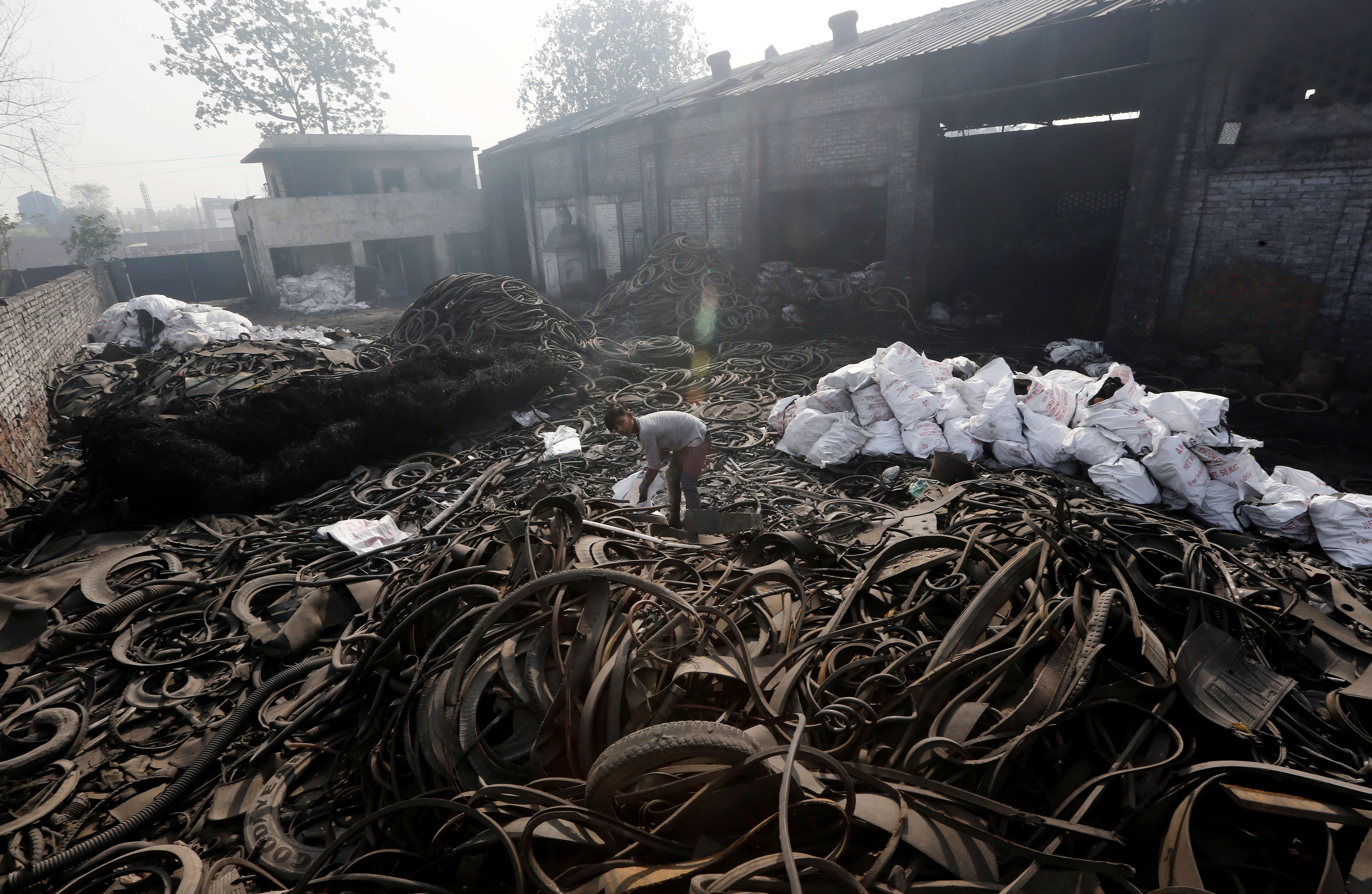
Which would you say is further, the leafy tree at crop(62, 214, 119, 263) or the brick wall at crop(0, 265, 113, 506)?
the leafy tree at crop(62, 214, 119, 263)

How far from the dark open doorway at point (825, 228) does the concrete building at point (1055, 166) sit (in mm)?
49

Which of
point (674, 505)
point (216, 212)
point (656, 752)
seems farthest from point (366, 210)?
point (216, 212)

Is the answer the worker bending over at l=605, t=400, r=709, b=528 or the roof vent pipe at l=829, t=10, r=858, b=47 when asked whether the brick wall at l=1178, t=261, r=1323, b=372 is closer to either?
the worker bending over at l=605, t=400, r=709, b=528

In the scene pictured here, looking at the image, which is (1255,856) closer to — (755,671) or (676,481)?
(755,671)

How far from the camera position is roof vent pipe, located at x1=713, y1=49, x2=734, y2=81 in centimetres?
1902

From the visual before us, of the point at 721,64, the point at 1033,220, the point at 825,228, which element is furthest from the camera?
the point at 721,64

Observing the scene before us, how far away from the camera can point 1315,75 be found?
7547mm

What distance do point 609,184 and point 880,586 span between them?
702 inches

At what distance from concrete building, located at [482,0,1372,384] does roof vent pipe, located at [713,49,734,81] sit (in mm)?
55

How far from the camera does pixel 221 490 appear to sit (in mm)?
6320

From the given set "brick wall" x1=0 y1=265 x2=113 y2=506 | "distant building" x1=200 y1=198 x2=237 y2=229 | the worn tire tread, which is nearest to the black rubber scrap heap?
the worn tire tread

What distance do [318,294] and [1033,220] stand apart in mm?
21502

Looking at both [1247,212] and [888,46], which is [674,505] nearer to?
[1247,212]

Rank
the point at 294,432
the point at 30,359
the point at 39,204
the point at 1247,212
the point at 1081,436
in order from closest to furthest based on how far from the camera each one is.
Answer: the point at 1081,436
the point at 294,432
the point at 1247,212
the point at 30,359
the point at 39,204
